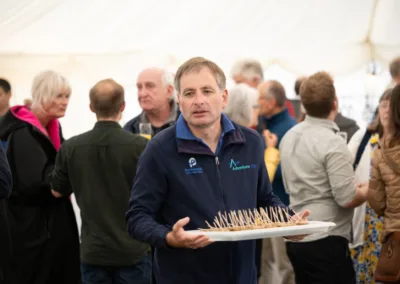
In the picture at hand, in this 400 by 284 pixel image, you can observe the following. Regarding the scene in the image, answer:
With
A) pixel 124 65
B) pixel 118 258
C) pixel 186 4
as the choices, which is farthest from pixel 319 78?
pixel 124 65

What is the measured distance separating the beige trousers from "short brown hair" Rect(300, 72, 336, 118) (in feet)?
5.31

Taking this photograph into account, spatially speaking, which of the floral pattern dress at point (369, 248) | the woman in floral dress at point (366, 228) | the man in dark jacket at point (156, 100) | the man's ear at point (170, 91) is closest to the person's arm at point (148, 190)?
the man in dark jacket at point (156, 100)

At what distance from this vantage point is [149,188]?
288cm

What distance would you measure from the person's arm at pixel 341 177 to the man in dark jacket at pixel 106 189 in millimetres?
1134

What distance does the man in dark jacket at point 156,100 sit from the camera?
495 cm

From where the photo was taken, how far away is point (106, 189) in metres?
4.18

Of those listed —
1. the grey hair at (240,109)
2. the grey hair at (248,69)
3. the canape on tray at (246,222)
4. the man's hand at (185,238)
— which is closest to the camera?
the man's hand at (185,238)

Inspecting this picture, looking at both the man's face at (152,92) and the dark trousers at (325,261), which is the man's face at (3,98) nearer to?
the man's face at (152,92)

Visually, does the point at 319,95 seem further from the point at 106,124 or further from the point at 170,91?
the point at 106,124

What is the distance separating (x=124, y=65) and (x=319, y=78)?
6.78m

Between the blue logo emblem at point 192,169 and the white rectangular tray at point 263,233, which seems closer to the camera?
the white rectangular tray at point 263,233

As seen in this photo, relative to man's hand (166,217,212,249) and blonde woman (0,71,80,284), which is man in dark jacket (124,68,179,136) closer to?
blonde woman (0,71,80,284)

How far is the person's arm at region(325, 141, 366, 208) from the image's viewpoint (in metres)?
4.20

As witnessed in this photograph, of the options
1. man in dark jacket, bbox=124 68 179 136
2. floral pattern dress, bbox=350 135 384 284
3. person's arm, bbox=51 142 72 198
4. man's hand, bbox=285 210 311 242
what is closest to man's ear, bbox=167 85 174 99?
man in dark jacket, bbox=124 68 179 136
